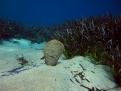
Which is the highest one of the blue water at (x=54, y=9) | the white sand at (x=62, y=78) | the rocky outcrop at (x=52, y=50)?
the blue water at (x=54, y=9)

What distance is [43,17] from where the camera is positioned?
119 feet

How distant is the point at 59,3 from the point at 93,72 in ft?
90.0

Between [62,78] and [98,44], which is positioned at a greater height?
[98,44]

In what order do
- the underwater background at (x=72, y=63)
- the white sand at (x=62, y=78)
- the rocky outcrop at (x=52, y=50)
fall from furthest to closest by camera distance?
1. the rocky outcrop at (x=52, y=50)
2. the underwater background at (x=72, y=63)
3. the white sand at (x=62, y=78)

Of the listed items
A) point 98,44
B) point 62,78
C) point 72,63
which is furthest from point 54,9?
point 62,78

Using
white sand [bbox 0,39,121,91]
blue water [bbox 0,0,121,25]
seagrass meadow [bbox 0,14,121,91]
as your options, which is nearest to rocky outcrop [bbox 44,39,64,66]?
white sand [bbox 0,39,121,91]

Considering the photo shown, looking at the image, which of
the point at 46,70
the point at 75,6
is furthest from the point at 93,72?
the point at 75,6

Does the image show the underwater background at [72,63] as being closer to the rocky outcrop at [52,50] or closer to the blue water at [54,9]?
the rocky outcrop at [52,50]

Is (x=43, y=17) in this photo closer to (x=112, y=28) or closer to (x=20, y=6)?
(x=20, y=6)

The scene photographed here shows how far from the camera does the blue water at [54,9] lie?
1015 inches

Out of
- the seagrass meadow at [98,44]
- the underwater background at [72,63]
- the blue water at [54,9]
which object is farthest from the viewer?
the blue water at [54,9]

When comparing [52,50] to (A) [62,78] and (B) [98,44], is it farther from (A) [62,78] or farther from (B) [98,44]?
(B) [98,44]

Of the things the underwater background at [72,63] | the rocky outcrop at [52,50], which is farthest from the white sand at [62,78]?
the rocky outcrop at [52,50]

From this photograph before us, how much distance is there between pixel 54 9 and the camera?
3278cm
